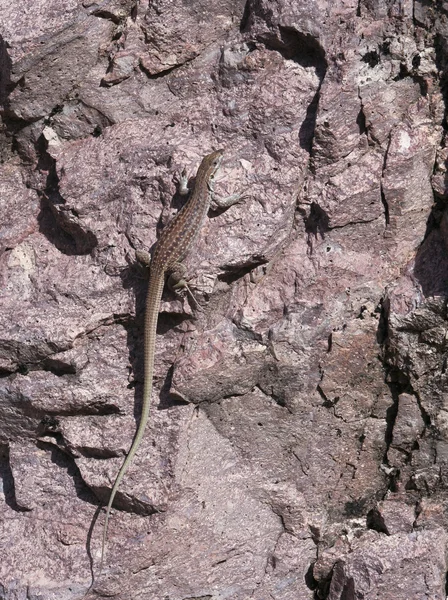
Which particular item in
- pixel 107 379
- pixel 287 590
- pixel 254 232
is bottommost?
pixel 287 590

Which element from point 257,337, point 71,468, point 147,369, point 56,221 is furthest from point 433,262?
point 71,468

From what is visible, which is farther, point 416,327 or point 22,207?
point 22,207

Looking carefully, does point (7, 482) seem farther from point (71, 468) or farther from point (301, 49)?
point (301, 49)

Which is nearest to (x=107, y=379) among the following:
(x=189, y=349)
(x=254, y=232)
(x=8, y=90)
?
(x=189, y=349)

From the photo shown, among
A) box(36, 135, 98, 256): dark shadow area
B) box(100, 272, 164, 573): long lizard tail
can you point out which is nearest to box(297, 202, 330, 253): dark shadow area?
box(100, 272, 164, 573): long lizard tail

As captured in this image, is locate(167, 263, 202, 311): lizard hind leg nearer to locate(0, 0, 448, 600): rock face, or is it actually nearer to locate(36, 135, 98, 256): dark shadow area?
locate(0, 0, 448, 600): rock face

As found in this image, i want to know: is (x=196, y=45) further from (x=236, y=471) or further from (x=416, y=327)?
(x=236, y=471)
